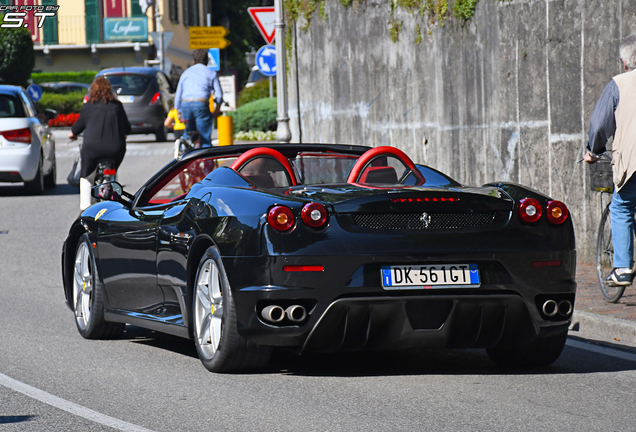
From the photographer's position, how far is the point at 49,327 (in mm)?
8266

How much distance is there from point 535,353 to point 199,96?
13560 millimetres

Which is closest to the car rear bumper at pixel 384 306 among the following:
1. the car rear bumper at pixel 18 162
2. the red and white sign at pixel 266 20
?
the car rear bumper at pixel 18 162

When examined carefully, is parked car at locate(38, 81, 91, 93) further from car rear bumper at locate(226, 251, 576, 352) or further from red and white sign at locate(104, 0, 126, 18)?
car rear bumper at locate(226, 251, 576, 352)

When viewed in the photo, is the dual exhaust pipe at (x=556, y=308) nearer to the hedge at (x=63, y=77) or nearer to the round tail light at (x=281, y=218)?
the round tail light at (x=281, y=218)

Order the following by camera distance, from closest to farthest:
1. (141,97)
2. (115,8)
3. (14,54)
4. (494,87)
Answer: (494,87)
(141,97)
(14,54)
(115,8)

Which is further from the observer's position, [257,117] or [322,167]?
[257,117]

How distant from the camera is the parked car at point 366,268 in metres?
5.84

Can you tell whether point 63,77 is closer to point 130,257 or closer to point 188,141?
point 188,141

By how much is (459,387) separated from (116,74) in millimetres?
24903

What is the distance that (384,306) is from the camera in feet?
19.2

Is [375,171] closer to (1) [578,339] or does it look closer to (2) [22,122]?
(1) [578,339]

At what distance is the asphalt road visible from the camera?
5168 mm

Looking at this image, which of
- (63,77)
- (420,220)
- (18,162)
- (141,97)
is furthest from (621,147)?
(63,77)

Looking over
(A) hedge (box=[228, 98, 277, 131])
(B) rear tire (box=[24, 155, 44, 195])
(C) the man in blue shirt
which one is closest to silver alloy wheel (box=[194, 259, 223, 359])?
(B) rear tire (box=[24, 155, 44, 195])
